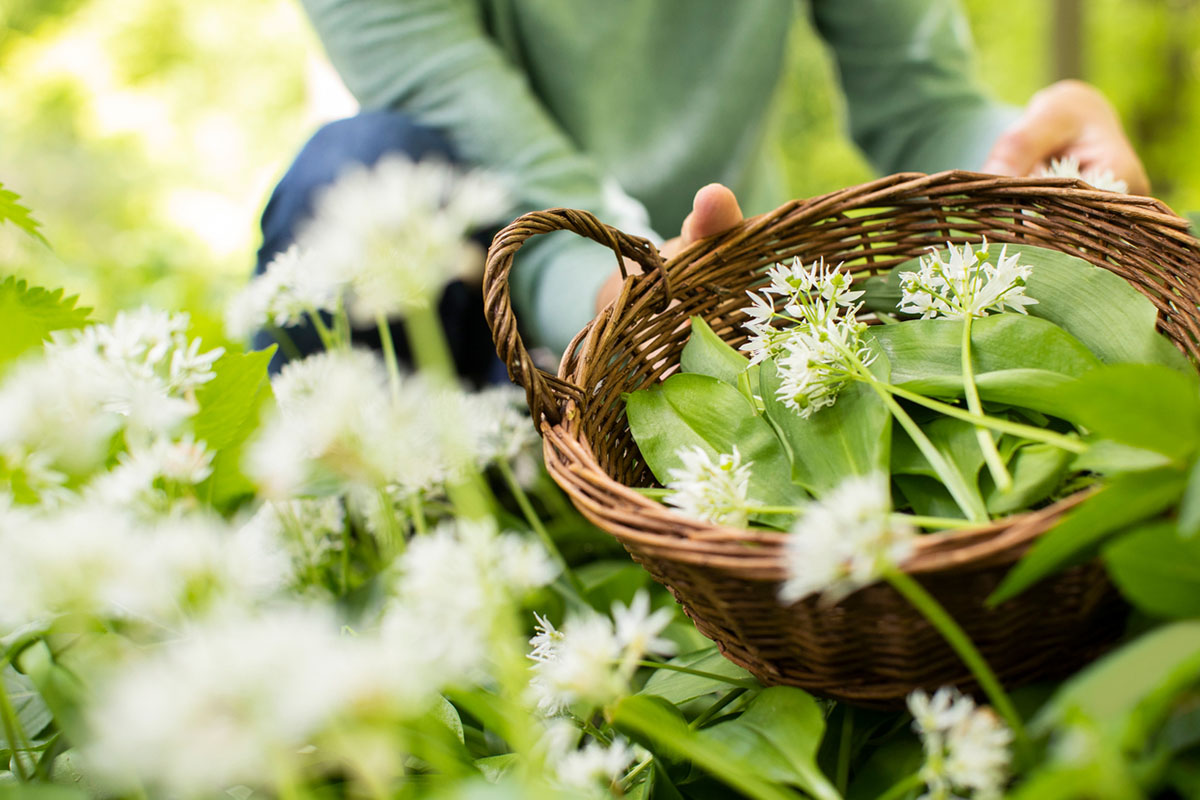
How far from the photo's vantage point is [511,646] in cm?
24

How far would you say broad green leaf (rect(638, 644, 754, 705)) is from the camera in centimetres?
43

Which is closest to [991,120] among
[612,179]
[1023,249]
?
[612,179]

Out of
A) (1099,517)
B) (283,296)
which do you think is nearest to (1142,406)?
(1099,517)

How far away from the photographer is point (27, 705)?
0.48 meters

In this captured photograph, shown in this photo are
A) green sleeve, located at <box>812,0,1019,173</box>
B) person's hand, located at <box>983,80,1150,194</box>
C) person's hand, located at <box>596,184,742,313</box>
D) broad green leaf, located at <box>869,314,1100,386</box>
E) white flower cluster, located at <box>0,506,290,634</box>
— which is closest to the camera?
white flower cluster, located at <box>0,506,290,634</box>

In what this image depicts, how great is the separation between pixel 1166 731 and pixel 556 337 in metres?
0.61

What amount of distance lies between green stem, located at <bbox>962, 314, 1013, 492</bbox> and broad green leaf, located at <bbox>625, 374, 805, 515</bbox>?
0.09 metres

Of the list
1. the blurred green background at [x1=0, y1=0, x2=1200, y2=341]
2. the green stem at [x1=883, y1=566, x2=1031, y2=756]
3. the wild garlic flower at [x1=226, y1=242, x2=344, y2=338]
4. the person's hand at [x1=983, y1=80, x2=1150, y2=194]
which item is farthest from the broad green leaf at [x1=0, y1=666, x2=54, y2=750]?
the blurred green background at [x1=0, y1=0, x2=1200, y2=341]

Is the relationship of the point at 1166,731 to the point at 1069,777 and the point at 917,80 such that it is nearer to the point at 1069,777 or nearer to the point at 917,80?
the point at 1069,777

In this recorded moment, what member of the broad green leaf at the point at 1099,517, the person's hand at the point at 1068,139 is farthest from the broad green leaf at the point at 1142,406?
the person's hand at the point at 1068,139

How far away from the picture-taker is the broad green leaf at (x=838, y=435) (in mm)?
390

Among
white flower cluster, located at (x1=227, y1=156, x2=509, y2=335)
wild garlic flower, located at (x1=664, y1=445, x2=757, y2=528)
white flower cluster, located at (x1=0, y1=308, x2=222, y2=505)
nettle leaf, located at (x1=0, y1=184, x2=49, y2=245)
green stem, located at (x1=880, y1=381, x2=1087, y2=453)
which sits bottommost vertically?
green stem, located at (x1=880, y1=381, x2=1087, y2=453)

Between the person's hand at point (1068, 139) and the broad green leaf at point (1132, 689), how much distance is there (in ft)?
1.91

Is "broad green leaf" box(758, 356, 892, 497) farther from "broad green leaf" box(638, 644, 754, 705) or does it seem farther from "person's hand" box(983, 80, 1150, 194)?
"person's hand" box(983, 80, 1150, 194)
